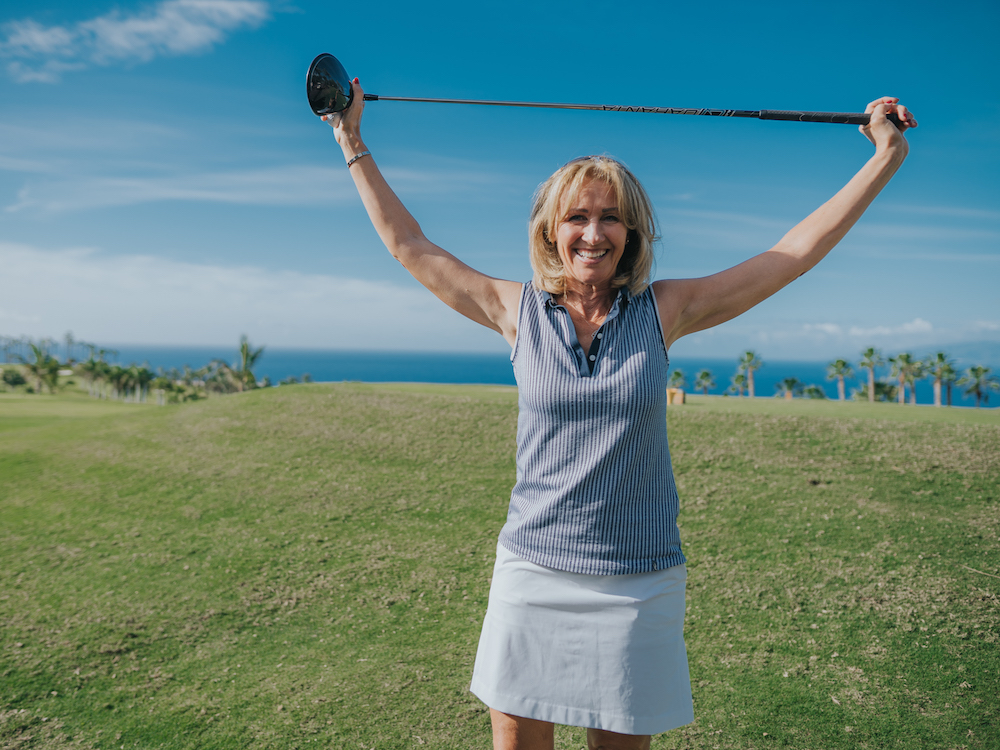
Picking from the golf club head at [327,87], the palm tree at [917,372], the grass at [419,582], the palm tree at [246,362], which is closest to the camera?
the golf club head at [327,87]

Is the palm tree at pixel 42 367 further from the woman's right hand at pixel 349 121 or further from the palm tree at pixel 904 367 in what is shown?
the palm tree at pixel 904 367

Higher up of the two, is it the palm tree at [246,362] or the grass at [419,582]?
the palm tree at [246,362]

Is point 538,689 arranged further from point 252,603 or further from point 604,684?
point 252,603

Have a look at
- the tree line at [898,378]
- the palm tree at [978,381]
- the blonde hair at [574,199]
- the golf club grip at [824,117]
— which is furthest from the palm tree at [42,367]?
the palm tree at [978,381]

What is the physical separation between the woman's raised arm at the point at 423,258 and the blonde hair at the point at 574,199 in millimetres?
127

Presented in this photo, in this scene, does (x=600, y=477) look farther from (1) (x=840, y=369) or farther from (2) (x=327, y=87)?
(1) (x=840, y=369)

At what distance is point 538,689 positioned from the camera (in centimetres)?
184

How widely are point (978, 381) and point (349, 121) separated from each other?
4772 cm

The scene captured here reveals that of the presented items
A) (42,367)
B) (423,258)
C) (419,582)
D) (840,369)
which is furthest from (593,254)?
(840,369)

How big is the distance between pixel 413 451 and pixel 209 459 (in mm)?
2699

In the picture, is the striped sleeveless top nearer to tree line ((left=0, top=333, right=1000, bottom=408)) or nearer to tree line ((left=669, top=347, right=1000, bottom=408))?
tree line ((left=0, top=333, right=1000, bottom=408))

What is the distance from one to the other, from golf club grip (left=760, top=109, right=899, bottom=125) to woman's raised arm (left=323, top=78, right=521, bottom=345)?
1097 mm

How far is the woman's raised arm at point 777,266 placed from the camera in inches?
78.6

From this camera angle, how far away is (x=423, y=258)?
2.12 metres
